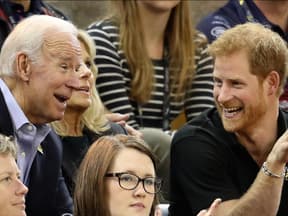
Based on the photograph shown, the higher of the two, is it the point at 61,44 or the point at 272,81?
the point at 61,44

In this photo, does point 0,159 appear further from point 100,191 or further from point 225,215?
point 225,215

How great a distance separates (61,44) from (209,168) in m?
0.90

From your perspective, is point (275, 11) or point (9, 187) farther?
point (275, 11)

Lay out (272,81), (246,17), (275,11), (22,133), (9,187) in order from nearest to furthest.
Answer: (9,187)
(22,133)
(272,81)
(246,17)
(275,11)

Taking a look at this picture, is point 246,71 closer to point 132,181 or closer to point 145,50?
point 145,50

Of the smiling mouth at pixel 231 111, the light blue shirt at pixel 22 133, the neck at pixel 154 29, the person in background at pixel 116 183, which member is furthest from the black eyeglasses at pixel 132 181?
the neck at pixel 154 29

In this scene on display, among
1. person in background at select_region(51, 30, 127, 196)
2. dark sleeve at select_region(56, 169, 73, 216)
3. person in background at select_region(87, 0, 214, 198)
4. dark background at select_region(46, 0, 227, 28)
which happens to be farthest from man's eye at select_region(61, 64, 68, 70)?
dark background at select_region(46, 0, 227, 28)

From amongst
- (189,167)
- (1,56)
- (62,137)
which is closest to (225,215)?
(189,167)

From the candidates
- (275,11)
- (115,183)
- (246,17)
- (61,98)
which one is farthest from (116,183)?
(275,11)

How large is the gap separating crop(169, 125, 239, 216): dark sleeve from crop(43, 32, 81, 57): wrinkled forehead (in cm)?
71

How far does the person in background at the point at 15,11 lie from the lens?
18.3ft

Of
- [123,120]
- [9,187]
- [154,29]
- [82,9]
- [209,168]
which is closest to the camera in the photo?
[9,187]

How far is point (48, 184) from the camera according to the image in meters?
4.73

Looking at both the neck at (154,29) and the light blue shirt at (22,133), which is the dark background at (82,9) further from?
the light blue shirt at (22,133)
